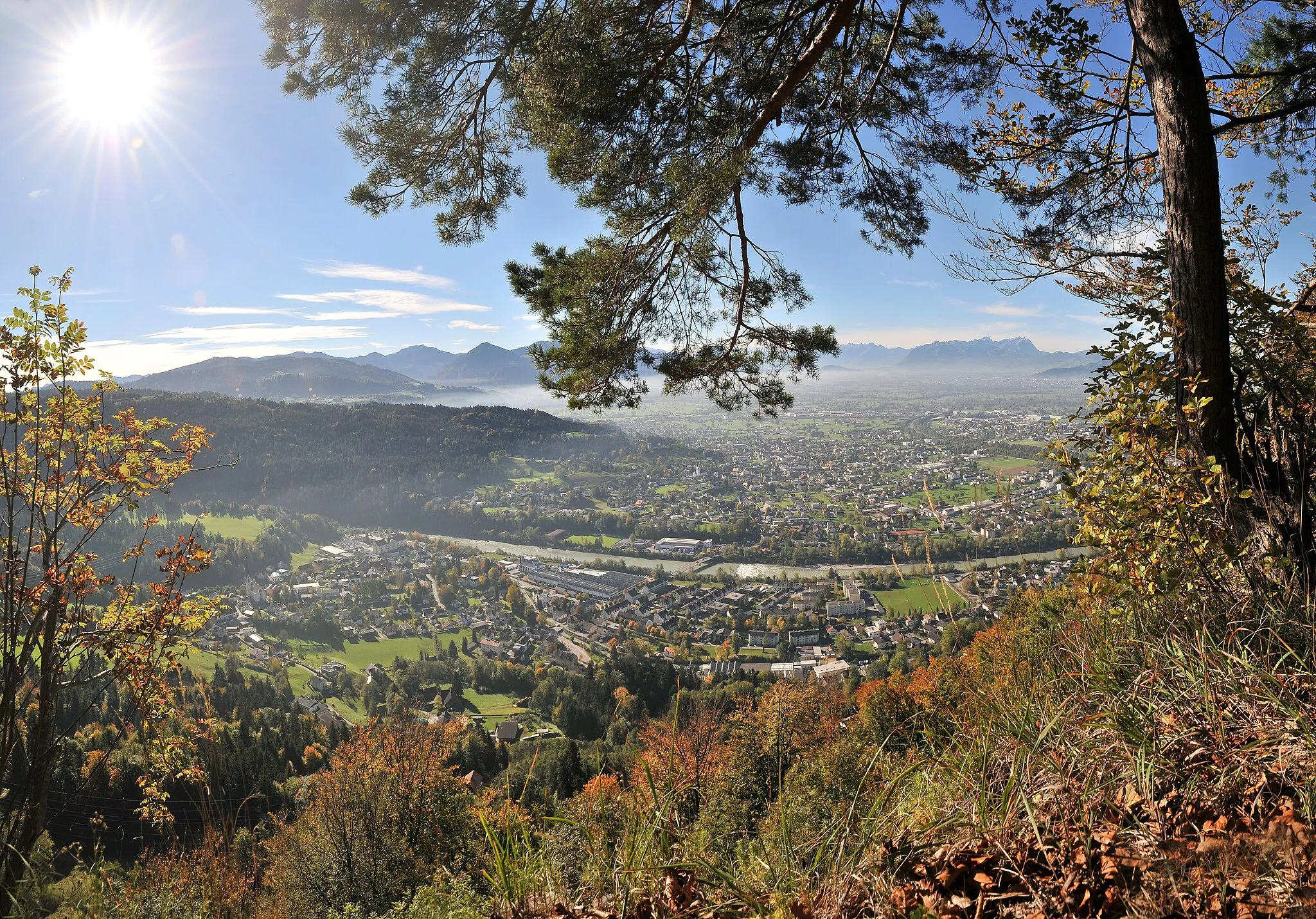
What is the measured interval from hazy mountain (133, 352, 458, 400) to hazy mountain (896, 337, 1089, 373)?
122m

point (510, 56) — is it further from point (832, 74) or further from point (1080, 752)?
point (1080, 752)

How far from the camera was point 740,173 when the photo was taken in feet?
10.3

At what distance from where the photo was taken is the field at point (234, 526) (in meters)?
52.2

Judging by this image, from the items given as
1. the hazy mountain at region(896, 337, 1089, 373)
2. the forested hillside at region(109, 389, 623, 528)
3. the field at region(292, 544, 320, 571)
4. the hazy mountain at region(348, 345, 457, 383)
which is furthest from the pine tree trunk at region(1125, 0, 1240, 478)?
the hazy mountain at region(348, 345, 457, 383)

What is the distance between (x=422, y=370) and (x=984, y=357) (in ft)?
539

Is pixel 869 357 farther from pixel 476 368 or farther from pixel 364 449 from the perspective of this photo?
pixel 364 449

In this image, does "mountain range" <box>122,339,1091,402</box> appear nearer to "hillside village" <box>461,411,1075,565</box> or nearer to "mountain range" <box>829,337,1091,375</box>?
"mountain range" <box>829,337,1091,375</box>

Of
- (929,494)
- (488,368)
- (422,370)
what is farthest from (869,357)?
(929,494)

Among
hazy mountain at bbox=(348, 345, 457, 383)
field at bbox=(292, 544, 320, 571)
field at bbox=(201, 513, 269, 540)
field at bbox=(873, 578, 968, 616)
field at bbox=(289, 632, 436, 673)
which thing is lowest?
field at bbox=(289, 632, 436, 673)

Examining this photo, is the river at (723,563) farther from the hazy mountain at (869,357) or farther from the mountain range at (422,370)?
the hazy mountain at (869,357)

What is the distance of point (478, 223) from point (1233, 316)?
457 centimetres

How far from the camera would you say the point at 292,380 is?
392 ft

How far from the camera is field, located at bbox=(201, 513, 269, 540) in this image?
52.2 meters

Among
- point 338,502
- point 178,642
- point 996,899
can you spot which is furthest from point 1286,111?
point 338,502
